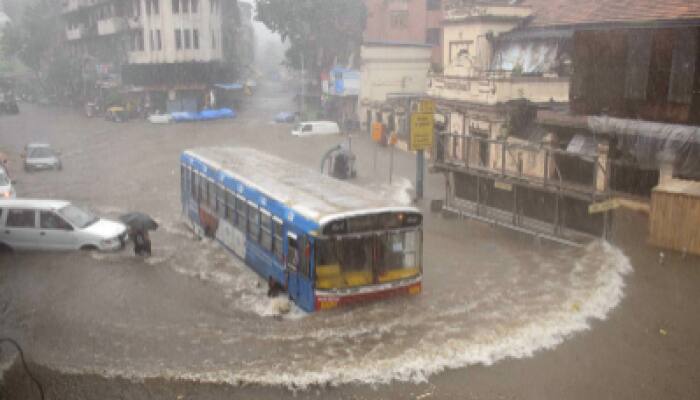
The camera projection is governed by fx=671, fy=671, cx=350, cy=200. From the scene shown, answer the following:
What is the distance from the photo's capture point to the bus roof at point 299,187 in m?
13.6

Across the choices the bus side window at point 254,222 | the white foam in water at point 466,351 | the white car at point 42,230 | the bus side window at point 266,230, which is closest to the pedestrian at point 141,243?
the white car at point 42,230

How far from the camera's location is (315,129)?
1946 inches

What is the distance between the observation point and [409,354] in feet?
41.1

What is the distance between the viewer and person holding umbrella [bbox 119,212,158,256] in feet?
60.9

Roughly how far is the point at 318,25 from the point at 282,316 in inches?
1905

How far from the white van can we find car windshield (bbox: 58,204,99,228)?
29.5 metres

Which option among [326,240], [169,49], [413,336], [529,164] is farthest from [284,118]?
[413,336]

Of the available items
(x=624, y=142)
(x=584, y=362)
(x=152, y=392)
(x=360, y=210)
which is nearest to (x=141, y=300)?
(x=152, y=392)

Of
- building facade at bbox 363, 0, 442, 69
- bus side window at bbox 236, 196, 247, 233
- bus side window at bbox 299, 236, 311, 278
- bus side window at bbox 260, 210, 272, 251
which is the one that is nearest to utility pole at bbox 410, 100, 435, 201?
bus side window at bbox 236, 196, 247, 233

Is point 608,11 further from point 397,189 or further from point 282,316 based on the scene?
point 282,316

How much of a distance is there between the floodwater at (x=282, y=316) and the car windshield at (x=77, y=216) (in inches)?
39.4

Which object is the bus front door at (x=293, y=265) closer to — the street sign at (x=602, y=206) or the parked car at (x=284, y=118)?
the street sign at (x=602, y=206)

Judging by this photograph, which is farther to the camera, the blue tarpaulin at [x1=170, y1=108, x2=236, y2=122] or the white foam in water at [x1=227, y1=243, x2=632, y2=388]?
the blue tarpaulin at [x1=170, y1=108, x2=236, y2=122]

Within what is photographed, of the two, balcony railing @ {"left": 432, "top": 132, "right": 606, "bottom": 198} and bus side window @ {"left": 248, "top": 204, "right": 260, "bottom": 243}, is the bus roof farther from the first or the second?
balcony railing @ {"left": 432, "top": 132, "right": 606, "bottom": 198}
